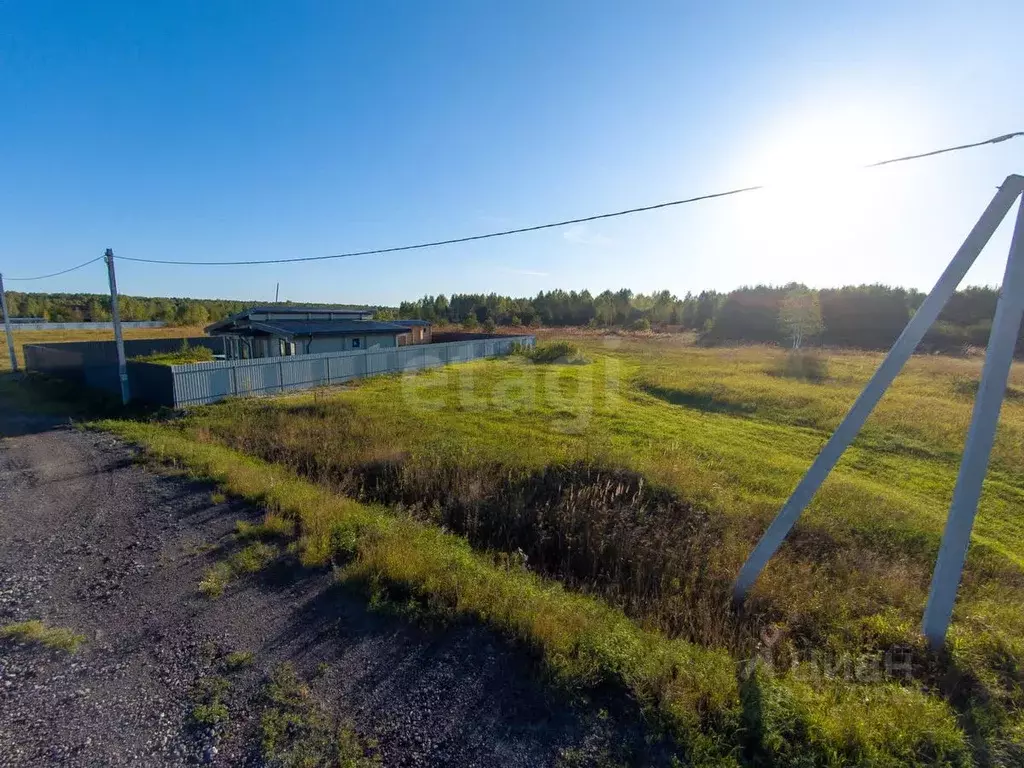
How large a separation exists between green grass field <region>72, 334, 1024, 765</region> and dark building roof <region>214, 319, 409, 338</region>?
758 centimetres

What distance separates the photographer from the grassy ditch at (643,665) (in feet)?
8.69

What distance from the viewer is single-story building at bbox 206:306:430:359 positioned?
20391 millimetres

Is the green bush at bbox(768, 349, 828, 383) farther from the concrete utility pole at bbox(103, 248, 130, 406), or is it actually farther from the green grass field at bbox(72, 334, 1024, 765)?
the concrete utility pole at bbox(103, 248, 130, 406)

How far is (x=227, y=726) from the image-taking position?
278 cm

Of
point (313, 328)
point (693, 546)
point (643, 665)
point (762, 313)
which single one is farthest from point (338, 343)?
point (762, 313)

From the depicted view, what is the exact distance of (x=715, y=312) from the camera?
204 feet

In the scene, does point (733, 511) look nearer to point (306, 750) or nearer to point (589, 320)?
point (306, 750)

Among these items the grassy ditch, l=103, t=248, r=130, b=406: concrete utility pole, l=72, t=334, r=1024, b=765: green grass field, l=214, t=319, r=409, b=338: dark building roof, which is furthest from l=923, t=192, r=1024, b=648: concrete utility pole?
l=214, t=319, r=409, b=338: dark building roof

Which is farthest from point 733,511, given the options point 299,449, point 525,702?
point 299,449

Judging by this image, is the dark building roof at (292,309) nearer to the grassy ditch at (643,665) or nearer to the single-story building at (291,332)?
the single-story building at (291,332)

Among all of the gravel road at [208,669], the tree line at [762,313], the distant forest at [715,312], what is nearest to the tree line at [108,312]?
the distant forest at [715,312]

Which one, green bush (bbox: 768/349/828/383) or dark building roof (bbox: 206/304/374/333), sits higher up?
dark building roof (bbox: 206/304/374/333)

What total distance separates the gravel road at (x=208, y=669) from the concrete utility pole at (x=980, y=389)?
124 inches

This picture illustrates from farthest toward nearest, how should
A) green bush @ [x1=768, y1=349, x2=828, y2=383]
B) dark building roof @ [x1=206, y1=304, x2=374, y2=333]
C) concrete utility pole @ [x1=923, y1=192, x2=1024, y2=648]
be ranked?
dark building roof @ [x1=206, y1=304, x2=374, y2=333], green bush @ [x1=768, y1=349, x2=828, y2=383], concrete utility pole @ [x1=923, y1=192, x2=1024, y2=648]
